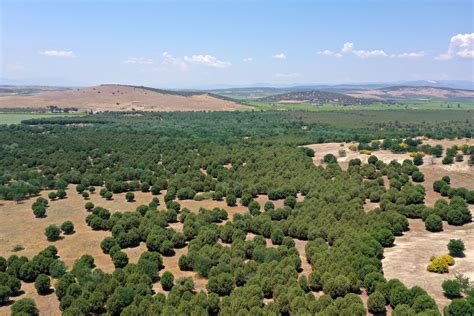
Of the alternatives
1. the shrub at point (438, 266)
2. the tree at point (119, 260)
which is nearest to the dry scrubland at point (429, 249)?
the shrub at point (438, 266)

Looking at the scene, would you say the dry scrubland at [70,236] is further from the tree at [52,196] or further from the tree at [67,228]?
the tree at [52,196]

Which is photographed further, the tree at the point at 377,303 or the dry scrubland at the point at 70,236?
the dry scrubland at the point at 70,236

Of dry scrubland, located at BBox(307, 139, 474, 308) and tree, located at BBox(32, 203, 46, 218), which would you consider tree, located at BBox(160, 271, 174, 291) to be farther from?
tree, located at BBox(32, 203, 46, 218)

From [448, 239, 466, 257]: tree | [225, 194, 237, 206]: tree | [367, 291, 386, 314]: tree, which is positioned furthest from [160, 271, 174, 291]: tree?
[225, 194, 237, 206]: tree

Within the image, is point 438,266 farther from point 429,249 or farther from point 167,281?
point 167,281

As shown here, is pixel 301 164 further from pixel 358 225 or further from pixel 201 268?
pixel 201 268

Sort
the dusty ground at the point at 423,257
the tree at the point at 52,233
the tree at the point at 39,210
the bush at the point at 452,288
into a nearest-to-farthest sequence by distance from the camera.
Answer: the bush at the point at 452,288 → the dusty ground at the point at 423,257 → the tree at the point at 52,233 → the tree at the point at 39,210

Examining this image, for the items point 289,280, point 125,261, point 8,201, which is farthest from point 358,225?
point 8,201

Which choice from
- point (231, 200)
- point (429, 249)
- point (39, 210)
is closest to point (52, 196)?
point (39, 210)
